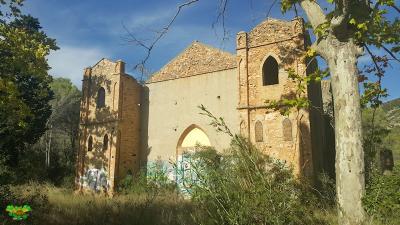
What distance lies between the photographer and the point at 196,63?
22.7 m

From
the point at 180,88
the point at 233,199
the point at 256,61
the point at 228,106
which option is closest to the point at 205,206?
the point at 233,199

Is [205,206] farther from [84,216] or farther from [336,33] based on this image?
[84,216]

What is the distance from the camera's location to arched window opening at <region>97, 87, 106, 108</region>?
25.0 meters

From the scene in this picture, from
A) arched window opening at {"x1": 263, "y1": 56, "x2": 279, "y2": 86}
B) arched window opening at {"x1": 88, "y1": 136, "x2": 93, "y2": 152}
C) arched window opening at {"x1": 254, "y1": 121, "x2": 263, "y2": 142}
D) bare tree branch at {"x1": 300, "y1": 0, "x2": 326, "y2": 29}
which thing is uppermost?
arched window opening at {"x1": 263, "y1": 56, "x2": 279, "y2": 86}

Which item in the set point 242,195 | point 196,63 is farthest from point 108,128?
point 242,195

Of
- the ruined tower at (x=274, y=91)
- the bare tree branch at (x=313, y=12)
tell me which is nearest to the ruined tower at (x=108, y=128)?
the ruined tower at (x=274, y=91)

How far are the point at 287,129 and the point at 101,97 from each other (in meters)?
13.8

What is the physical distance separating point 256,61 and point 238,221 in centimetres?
1580

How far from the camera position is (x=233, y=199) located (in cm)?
371

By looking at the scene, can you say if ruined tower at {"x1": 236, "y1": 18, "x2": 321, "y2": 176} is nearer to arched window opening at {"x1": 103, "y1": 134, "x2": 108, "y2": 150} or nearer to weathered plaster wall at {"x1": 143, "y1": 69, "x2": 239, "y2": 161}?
weathered plaster wall at {"x1": 143, "y1": 69, "x2": 239, "y2": 161}

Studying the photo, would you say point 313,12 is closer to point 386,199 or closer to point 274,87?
point 386,199

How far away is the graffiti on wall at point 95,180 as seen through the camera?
74.3 ft

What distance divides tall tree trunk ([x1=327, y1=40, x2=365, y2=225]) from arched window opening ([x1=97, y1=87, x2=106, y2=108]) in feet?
66.0

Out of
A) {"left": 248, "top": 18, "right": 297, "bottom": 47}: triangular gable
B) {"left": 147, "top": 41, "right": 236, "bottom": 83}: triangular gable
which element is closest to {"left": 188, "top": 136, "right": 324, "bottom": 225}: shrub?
{"left": 248, "top": 18, "right": 297, "bottom": 47}: triangular gable
